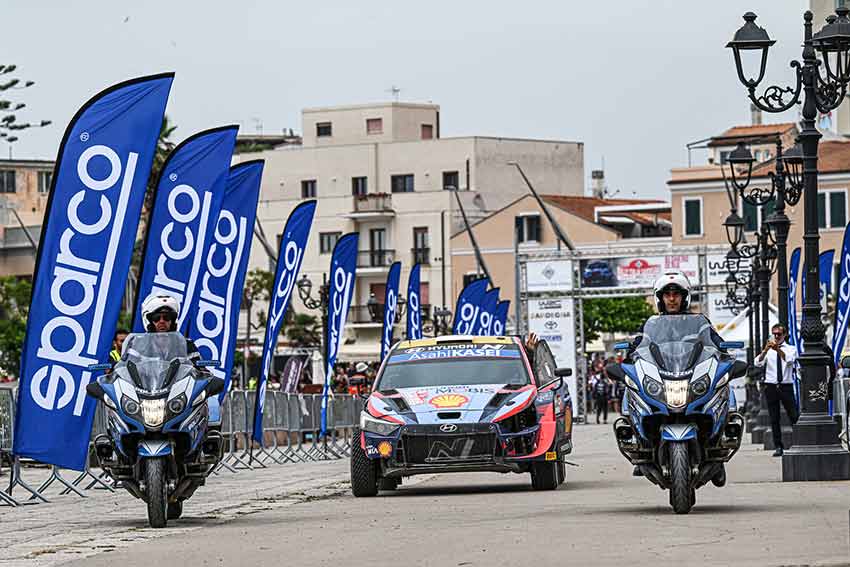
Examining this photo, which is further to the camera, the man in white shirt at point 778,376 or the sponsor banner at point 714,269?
the sponsor banner at point 714,269

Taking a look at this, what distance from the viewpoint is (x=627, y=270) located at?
70.8 metres

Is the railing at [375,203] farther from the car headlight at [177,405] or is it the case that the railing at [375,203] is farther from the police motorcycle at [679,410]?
the car headlight at [177,405]

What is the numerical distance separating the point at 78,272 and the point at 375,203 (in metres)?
97.5

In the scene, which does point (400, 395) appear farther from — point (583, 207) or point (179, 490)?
point (583, 207)

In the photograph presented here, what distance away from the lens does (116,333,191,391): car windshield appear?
51.3 ft

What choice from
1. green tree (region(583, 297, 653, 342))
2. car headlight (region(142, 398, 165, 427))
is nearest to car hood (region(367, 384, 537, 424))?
car headlight (region(142, 398, 165, 427))

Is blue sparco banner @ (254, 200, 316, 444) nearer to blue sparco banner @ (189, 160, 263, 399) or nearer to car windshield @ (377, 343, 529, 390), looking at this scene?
blue sparco banner @ (189, 160, 263, 399)

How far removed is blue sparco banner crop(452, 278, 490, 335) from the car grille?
116ft

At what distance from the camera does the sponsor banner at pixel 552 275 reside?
2771 inches

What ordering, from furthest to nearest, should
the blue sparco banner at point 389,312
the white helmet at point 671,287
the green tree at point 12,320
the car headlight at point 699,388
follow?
the green tree at point 12,320 < the blue sparco banner at point 389,312 < the white helmet at point 671,287 < the car headlight at point 699,388

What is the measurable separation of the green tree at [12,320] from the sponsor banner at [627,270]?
2160 cm

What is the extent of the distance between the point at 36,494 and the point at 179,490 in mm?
4388

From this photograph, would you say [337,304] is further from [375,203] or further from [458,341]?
[375,203]

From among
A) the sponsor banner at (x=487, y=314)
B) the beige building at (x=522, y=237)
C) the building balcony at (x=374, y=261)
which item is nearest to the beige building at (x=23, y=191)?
the building balcony at (x=374, y=261)
